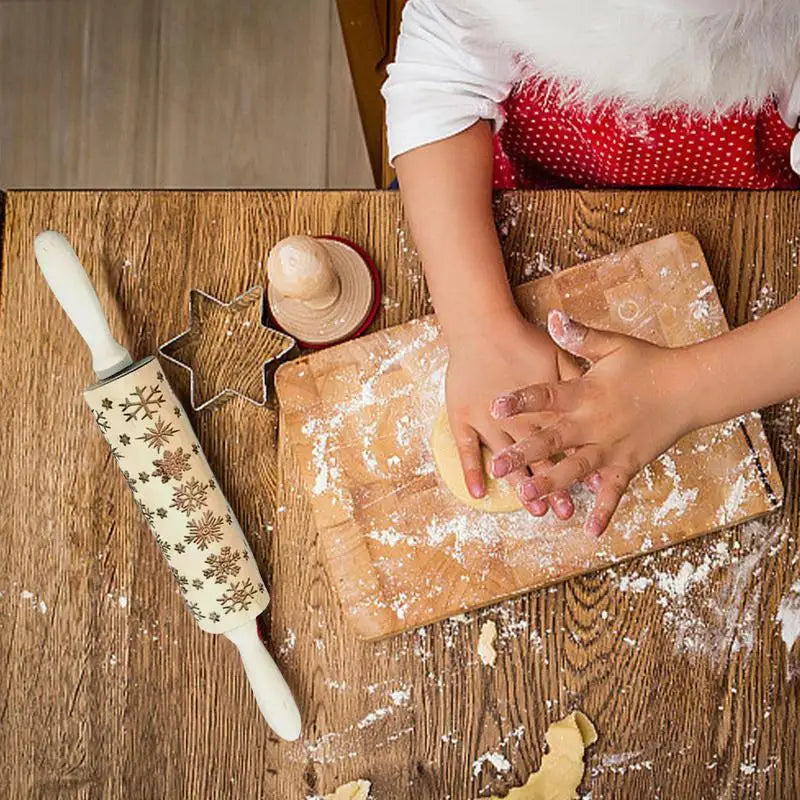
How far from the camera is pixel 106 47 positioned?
143 cm

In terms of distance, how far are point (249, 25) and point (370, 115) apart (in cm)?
45

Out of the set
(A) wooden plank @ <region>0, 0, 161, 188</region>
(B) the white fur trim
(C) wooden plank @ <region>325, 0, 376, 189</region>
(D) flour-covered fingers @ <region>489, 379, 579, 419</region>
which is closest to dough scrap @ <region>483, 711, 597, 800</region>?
(D) flour-covered fingers @ <region>489, 379, 579, 419</region>

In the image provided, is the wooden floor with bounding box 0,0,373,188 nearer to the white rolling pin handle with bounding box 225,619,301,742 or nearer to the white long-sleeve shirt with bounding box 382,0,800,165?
the white long-sleeve shirt with bounding box 382,0,800,165

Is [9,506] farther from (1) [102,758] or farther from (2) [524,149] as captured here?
(2) [524,149]

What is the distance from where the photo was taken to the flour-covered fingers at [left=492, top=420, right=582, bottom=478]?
2.14 feet

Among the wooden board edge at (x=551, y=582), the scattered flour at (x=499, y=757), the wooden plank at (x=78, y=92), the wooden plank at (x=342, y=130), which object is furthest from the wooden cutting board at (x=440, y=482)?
the wooden plank at (x=78, y=92)

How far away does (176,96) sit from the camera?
1.42 metres

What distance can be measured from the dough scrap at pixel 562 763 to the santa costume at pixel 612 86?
0.45m

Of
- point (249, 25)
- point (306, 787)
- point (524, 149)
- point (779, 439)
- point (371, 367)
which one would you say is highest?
point (249, 25)

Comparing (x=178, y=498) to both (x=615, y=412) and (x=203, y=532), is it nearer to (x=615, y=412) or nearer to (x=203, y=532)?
(x=203, y=532)

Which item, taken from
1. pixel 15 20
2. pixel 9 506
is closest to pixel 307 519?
pixel 9 506

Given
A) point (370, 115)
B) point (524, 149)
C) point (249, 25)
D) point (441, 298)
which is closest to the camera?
point (441, 298)

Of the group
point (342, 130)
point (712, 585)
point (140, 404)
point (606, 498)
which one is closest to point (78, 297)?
point (140, 404)

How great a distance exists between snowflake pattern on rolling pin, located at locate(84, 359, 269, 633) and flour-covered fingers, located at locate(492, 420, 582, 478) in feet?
0.68
